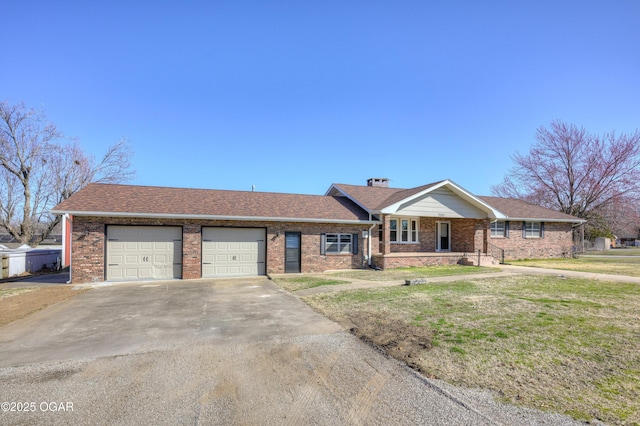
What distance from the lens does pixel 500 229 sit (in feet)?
71.8

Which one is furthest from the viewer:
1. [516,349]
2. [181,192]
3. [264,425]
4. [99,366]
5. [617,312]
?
[181,192]

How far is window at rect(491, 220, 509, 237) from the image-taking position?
21703 millimetres

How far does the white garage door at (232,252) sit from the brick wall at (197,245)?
319 millimetres

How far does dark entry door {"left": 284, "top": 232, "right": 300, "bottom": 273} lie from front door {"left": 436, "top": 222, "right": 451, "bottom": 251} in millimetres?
10185

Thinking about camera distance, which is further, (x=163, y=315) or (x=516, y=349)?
(x=163, y=315)

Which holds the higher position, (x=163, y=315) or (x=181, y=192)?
(x=181, y=192)

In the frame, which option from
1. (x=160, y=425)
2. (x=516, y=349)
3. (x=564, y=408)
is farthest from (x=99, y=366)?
(x=516, y=349)

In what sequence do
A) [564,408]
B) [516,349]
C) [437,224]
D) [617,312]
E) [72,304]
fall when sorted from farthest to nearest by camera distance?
[437,224] → [72,304] → [617,312] → [516,349] → [564,408]

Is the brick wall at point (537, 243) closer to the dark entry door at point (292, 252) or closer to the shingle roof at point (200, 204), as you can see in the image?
the shingle roof at point (200, 204)

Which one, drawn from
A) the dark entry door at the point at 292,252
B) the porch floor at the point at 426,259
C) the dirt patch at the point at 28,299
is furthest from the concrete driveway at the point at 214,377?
the porch floor at the point at 426,259

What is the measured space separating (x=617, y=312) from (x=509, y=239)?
51.3 feet

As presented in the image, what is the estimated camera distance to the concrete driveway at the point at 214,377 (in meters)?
3.47

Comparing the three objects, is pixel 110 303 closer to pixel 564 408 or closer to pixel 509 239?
pixel 564 408

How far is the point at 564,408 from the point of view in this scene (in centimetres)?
350
